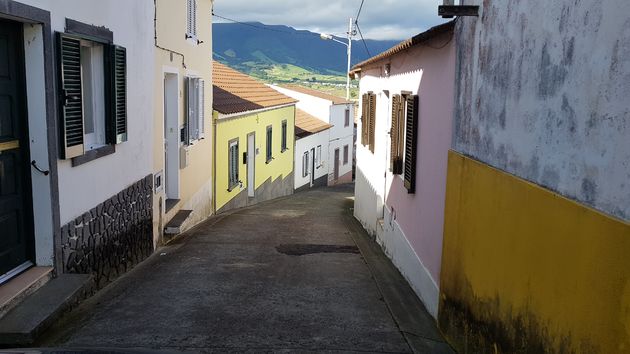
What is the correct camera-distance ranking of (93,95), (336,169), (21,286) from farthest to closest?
(336,169), (93,95), (21,286)

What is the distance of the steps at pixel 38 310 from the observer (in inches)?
168

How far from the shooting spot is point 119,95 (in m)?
6.90

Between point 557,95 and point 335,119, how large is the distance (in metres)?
29.2

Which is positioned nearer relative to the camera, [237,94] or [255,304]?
[255,304]

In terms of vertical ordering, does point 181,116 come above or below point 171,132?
above

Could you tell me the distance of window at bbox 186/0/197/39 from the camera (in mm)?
11242

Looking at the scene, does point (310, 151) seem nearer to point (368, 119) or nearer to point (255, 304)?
point (368, 119)

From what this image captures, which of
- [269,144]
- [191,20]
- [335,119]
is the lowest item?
[269,144]

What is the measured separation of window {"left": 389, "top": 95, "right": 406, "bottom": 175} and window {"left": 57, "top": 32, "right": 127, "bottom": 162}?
13.5 feet

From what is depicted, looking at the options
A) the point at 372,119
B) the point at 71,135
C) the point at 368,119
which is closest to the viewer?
the point at 71,135

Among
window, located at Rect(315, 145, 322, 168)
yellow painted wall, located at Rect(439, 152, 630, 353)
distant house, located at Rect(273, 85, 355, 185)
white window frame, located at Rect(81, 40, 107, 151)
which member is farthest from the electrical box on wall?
window, located at Rect(315, 145, 322, 168)

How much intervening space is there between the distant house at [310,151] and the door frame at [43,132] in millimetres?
21108

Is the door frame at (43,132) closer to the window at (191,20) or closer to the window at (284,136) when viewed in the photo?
the window at (191,20)

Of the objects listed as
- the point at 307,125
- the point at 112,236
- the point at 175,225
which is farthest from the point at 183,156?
the point at 307,125
